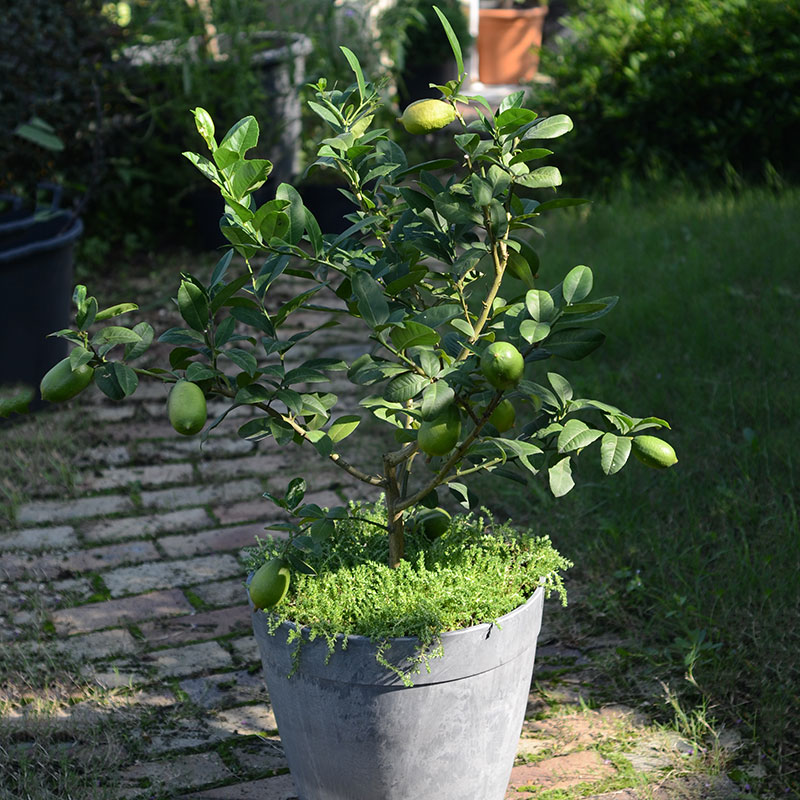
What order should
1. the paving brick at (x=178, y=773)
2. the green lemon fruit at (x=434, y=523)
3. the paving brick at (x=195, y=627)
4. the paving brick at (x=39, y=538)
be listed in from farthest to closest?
the paving brick at (x=39, y=538)
the paving brick at (x=195, y=627)
the paving brick at (x=178, y=773)
the green lemon fruit at (x=434, y=523)

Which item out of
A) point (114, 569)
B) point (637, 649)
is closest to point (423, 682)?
point (637, 649)

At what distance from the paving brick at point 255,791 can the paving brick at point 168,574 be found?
3.10ft

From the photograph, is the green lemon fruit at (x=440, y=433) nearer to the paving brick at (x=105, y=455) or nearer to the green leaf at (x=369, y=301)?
the green leaf at (x=369, y=301)

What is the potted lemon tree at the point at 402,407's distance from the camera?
1.68 metres

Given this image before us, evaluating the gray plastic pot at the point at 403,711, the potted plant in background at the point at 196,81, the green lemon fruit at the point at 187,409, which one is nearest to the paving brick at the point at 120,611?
the gray plastic pot at the point at 403,711

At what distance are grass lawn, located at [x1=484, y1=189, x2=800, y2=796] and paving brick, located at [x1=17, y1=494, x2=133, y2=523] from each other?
1.30 m

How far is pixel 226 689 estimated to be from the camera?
2615 millimetres

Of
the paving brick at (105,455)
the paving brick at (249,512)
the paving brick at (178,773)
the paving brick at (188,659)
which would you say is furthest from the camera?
the paving brick at (105,455)

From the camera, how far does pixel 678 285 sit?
178 inches

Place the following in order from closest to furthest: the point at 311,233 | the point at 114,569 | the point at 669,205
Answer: the point at 311,233, the point at 114,569, the point at 669,205

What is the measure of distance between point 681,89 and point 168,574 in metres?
4.58

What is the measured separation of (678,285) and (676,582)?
2021mm

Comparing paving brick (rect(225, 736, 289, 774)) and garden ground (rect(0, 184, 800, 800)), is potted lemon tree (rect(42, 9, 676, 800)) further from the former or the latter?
garden ground (rect(0, 184, 800, 800))

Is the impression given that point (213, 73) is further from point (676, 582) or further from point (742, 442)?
point (676, 582)
